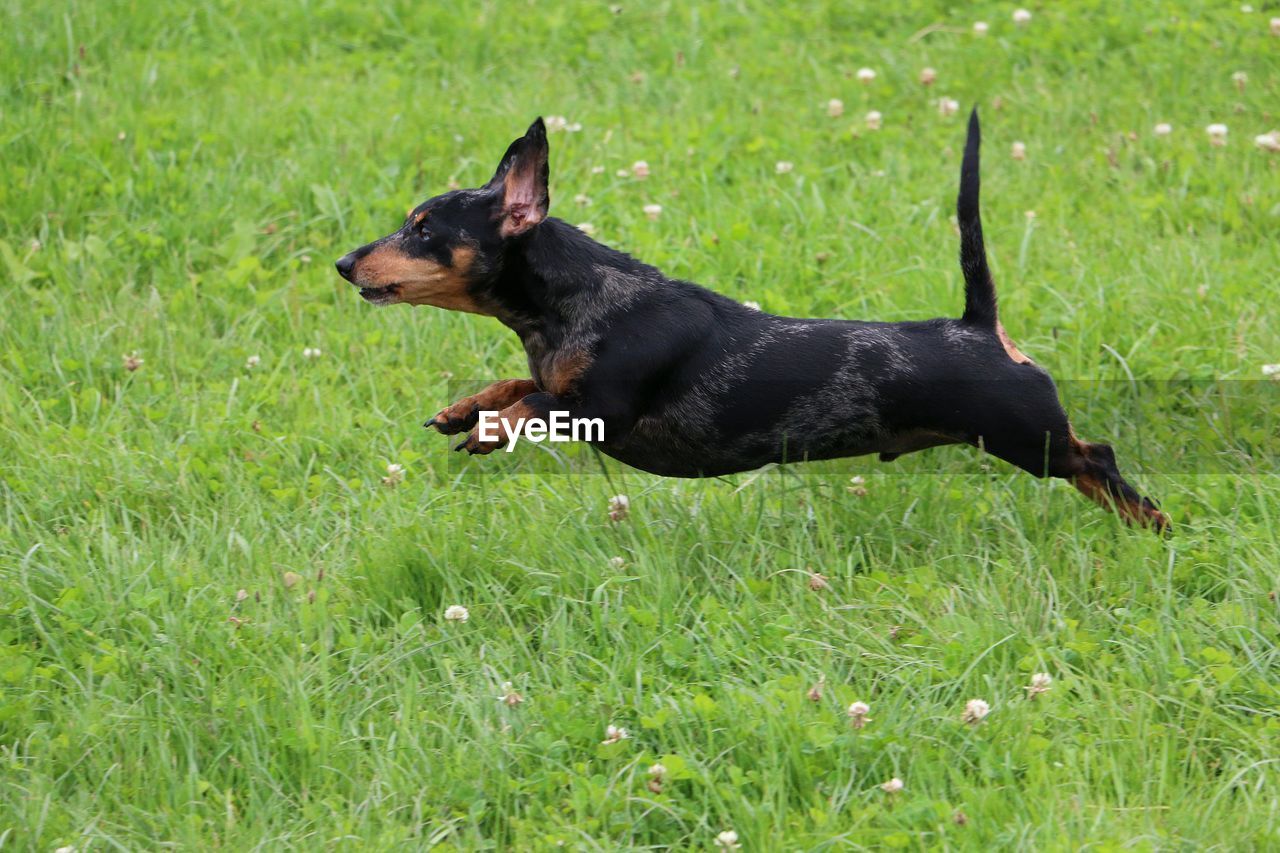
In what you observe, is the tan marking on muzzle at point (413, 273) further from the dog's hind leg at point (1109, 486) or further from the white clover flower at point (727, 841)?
the dog's hind leg at point (1109, 486)

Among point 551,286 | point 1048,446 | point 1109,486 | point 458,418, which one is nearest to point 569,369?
point 551,286

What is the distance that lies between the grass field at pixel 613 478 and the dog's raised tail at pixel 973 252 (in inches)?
26.2

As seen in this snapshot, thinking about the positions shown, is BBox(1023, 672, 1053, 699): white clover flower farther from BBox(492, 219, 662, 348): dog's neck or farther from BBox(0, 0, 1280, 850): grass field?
BBox(492, 219, 662, 348): dog's neck

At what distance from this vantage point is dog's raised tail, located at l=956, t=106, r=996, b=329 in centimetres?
392

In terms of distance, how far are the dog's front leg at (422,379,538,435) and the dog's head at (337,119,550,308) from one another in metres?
0.29

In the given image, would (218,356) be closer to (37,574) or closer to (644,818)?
(37,574)

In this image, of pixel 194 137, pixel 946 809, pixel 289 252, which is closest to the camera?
pixel 946 809

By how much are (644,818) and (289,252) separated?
11.5 feet

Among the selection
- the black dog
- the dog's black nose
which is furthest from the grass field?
the dog's black nose

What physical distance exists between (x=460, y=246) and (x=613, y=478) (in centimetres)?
111

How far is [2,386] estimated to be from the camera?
4988mm

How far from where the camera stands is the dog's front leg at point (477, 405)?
3.90m

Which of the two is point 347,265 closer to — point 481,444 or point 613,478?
point 481,444

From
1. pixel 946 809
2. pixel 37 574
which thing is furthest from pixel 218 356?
pixel 946 809
